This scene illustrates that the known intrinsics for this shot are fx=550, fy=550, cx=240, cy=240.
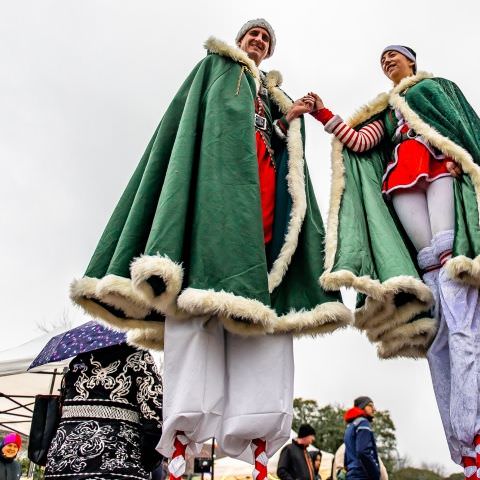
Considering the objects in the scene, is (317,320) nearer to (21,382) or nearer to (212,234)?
(212,234)

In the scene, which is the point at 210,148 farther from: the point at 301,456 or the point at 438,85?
the point at 301,456

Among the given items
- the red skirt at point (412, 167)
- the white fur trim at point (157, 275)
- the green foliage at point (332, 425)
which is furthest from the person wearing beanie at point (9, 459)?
the green foliage at point (332, 425)

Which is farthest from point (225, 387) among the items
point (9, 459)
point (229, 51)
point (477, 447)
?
point (9, 459)

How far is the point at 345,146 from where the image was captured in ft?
11.3

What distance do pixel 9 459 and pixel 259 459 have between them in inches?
250

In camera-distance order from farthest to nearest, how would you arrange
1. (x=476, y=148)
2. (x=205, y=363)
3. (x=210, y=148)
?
(x=476, y=148), (x=210, y=148), (x=205, y=363)

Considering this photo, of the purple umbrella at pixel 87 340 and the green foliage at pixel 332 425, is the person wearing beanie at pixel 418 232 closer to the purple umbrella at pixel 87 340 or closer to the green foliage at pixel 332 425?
the purple umbrella at pixel 87 340

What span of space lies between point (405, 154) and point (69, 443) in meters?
2.40

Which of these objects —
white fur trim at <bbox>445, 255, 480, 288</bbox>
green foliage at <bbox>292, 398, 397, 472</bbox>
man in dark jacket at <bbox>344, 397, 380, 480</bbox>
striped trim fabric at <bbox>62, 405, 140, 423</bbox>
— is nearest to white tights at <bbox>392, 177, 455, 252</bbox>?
white fur trim at <bbox>445, 255, 480, 288</bbox>

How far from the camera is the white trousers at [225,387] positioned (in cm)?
230

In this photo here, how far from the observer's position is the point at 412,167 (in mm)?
3113

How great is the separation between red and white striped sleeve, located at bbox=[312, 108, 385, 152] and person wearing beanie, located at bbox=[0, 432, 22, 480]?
6557mm

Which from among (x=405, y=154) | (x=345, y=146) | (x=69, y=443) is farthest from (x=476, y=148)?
(x=69, y=443)

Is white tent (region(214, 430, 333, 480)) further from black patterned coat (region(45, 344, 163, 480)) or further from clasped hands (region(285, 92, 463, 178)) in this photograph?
clasped hands (region(285, 92, 463, 178))
